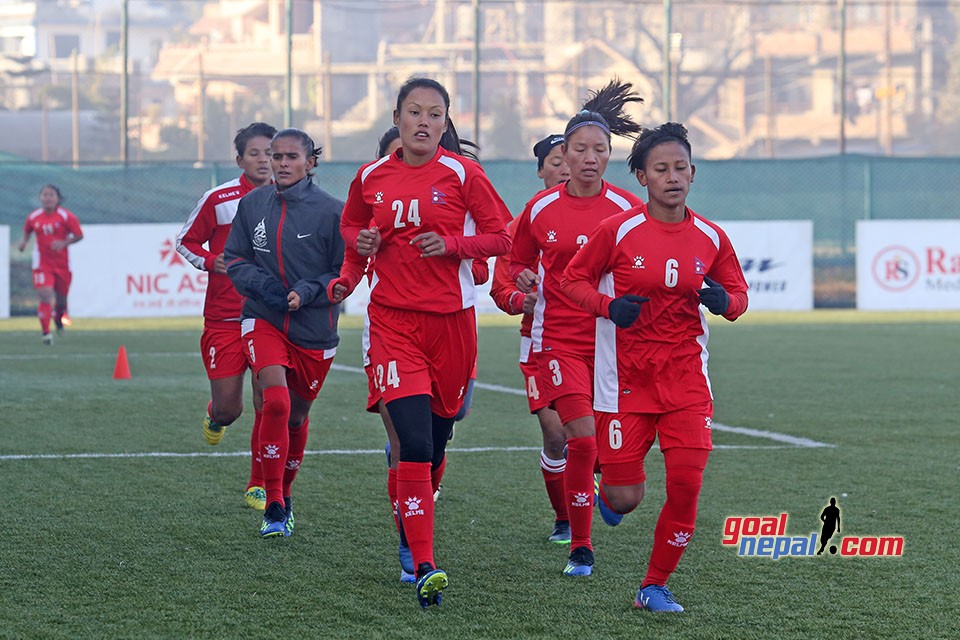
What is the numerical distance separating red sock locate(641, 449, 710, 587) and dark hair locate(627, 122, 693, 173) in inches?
43.2

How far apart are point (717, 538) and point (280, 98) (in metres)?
58.6

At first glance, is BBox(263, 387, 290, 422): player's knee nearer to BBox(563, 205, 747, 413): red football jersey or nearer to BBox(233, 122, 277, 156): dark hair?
BBox(233, 122, 277, 156): dark hair

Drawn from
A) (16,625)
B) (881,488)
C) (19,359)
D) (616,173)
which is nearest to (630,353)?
(16,625)

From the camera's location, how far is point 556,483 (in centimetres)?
674

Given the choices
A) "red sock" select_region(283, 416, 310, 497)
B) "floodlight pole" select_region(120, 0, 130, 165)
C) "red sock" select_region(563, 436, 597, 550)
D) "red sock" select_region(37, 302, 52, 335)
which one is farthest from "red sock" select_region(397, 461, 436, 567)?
"floodlight pole" select_region(120, 0, 130, 165)

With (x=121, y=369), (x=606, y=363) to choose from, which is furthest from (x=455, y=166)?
(x=121, y=369)

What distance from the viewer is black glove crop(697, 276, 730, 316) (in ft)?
17.0

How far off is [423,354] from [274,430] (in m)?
1.46

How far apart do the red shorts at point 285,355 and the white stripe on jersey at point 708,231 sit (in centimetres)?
226

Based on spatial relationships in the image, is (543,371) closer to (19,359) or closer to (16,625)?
(16,625)

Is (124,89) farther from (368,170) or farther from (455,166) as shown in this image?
(455,166)

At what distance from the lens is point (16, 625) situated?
4.97m

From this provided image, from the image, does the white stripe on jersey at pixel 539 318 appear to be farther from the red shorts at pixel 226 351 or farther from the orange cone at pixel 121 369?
the orange cone at pixel 121 369

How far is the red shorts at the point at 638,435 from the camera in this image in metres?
5.29
